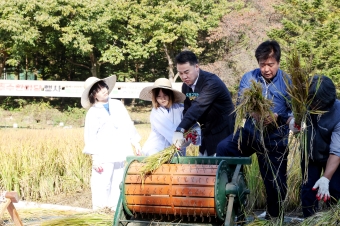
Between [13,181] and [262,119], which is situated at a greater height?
[262,119]

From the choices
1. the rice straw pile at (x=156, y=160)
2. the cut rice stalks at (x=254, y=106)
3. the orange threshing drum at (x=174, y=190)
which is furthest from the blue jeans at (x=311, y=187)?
the rice straw pile at (x=156, y=160)

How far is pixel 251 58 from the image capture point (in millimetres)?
23375

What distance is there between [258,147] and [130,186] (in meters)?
1.20

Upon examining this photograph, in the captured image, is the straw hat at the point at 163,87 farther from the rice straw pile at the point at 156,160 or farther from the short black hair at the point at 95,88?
the rice straw pile at the point at 156,160

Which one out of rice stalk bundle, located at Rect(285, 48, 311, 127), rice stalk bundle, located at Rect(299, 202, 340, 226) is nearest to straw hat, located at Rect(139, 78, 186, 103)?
rice stalk bundle, located at Rect(285, 48, 311, 127)

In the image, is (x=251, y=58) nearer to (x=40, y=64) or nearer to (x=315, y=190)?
(x=40, y=64)

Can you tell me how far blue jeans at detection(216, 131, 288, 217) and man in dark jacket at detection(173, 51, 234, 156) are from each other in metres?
0.33

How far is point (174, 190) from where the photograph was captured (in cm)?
397

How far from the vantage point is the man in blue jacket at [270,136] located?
4246mm

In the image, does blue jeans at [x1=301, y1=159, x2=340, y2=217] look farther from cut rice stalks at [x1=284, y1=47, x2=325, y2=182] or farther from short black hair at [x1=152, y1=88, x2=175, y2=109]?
short black hair at [x1=152, y1=88, x2=175, y2=109]

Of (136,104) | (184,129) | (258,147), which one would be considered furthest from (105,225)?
(136,104)

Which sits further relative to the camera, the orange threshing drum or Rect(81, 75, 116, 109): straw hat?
Rect(81, 75, 116, 109): straw hat

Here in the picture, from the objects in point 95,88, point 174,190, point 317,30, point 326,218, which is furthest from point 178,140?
point 317,30

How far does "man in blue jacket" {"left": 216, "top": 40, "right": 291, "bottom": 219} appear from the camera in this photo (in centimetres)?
425
